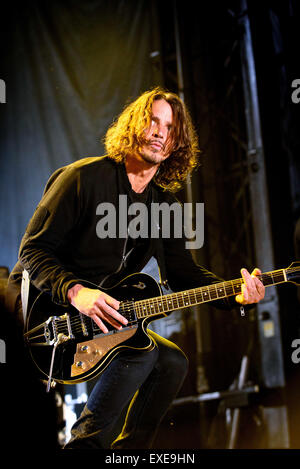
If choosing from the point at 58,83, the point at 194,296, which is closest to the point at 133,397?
the point at 194,296

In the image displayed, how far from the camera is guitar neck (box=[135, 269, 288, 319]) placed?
8.03 feet

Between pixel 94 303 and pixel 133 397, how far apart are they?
2.54ft

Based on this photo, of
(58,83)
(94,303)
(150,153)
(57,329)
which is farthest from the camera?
(58,83)

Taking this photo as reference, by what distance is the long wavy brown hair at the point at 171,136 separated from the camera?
2.81 m

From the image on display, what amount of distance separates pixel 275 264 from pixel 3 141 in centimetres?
290

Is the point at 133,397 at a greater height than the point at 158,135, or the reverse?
the point at 158,135

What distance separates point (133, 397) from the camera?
2.62 m

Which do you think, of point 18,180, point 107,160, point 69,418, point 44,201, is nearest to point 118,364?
point 44,201

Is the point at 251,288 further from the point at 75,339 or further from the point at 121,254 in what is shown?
the point at 75,339

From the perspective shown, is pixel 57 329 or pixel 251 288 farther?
pixel 251 288

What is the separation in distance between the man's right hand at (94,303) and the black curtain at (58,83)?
5.60ft

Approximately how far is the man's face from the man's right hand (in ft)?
3.15

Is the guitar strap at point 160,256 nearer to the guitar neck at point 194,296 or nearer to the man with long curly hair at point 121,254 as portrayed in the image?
the man with long curly hair at point 121,254
